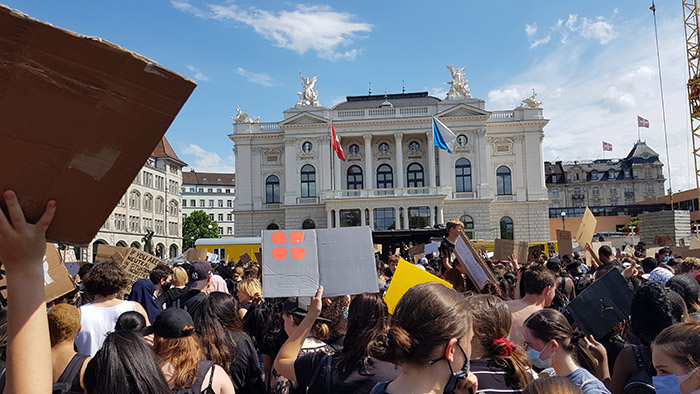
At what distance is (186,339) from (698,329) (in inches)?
111

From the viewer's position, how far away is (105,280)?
521cm

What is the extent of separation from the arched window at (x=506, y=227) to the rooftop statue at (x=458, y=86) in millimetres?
13691

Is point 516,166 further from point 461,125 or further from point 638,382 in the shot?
point 638,382

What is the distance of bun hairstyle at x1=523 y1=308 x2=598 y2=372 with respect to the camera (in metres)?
3.20

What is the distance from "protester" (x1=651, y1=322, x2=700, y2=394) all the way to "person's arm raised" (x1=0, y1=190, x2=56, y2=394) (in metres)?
2.58

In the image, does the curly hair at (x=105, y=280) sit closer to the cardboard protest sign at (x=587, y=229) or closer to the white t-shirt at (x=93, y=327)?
the white t-shirt at (x=93, y=327)

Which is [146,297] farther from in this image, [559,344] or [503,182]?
[503,182]

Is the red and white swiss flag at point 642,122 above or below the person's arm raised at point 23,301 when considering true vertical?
above

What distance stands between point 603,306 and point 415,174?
172 ft

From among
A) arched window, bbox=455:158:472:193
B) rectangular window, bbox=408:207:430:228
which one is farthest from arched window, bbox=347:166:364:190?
arched window, bbox=455:158:472:193

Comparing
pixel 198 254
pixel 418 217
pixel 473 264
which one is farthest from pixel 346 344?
pixel 418 217

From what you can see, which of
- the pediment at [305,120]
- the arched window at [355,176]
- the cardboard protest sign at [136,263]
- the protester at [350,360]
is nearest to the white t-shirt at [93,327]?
the protester at [350,360]

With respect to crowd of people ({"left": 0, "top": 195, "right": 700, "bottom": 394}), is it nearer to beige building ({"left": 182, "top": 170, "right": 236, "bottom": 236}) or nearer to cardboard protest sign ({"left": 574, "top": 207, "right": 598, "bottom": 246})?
cardboard protest sign ({"left": 574, "top": 207, "right": 598, "bottom": 246})

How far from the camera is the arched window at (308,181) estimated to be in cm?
5531
